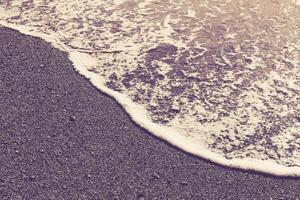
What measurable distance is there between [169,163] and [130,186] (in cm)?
43

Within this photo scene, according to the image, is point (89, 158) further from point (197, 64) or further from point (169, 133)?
point (197, 64)

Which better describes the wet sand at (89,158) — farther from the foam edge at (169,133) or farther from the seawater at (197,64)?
the seawater at (197,64)

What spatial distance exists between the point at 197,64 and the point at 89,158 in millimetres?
1915

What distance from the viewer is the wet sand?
11.8ft

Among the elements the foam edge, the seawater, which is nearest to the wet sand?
the foam edge

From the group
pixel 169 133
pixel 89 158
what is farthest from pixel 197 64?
pixel 89 158

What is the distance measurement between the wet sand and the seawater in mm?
169

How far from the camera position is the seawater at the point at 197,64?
167 inches

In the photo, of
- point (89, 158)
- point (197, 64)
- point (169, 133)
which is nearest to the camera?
point (89, 158)

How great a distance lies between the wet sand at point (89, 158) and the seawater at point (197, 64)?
17 cm

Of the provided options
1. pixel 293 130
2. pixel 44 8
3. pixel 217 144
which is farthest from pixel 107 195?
pixel 44 8

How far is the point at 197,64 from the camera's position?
5168 mm

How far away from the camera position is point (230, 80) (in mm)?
4938

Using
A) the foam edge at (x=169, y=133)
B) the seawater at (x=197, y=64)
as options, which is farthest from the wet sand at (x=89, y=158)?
the seawater at (x=197, y=64)
